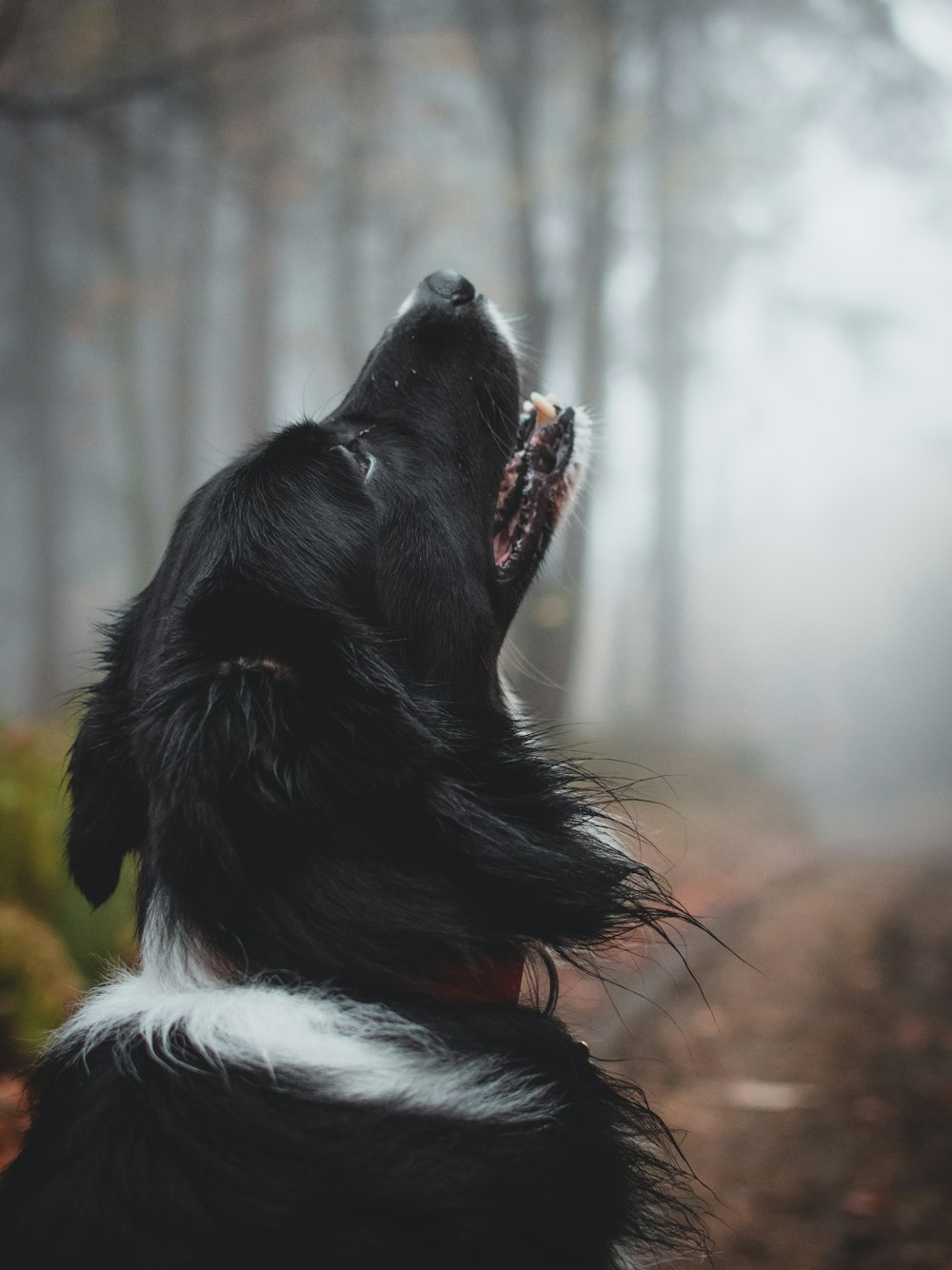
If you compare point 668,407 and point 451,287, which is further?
point 668,407

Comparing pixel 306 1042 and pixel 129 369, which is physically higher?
pixel 129 369

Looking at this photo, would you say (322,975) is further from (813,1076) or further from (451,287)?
(813,1076)

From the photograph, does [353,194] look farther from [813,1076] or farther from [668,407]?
[813,1076]

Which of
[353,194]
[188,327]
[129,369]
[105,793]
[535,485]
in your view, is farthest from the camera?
[188,327]

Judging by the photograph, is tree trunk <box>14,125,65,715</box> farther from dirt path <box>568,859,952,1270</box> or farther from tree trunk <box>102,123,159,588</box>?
dirt path <box>568,859,952,1270</box>

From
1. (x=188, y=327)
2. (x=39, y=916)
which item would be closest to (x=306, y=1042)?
(x=39, y=916)

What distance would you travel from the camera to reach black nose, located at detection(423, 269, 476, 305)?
295 centimetres

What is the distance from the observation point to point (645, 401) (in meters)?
16.2

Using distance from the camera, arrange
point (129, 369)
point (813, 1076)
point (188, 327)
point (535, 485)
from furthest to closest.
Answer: point (188, 327), point (129, 369), point (813, 1076), point (535, 485)

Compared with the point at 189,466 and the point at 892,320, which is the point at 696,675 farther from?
the point at 189,466

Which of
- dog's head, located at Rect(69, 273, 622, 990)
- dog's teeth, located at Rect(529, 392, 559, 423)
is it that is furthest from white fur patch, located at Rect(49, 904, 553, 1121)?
dog's teeth, located at Rect(529, 392, 559, 423)

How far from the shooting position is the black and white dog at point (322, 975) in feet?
4.91

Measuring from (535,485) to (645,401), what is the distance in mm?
13969

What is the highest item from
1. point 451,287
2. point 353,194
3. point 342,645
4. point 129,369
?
point 353,194
